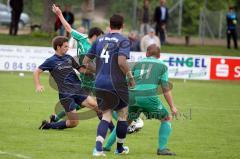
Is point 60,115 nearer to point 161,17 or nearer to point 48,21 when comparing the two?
point 161,17

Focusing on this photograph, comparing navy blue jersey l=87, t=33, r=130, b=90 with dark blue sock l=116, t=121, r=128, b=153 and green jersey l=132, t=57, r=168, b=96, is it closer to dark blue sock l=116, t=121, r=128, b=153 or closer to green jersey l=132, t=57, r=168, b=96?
dark blue sock l=116, t=121, r=128, b=153

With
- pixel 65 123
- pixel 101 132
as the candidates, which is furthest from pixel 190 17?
pixel 101 132

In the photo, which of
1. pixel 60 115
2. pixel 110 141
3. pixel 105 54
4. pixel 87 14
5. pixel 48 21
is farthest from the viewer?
pixel 48 21

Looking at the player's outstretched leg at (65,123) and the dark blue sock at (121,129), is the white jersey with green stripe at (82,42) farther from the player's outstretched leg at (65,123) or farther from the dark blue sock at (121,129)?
the dark blue sock at (121,129)

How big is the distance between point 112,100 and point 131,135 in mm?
3330

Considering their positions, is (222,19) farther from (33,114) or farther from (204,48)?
(33,114)

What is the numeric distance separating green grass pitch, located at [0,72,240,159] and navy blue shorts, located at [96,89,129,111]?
76 cm

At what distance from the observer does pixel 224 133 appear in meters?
15.6

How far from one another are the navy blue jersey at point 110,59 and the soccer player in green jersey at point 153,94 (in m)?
0.66

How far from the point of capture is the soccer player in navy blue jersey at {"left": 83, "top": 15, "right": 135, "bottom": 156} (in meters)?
11.4

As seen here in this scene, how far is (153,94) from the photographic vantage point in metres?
12.3

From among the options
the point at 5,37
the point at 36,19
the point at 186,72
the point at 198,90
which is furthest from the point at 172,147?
the point at 36,19

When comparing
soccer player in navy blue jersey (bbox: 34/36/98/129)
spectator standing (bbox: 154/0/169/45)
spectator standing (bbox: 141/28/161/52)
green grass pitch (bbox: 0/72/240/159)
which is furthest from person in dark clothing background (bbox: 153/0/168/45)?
Result: soccer player in navy blue jersey (bbox: 34/36/98/129)

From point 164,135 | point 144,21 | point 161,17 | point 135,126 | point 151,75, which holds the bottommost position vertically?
point 135,126
